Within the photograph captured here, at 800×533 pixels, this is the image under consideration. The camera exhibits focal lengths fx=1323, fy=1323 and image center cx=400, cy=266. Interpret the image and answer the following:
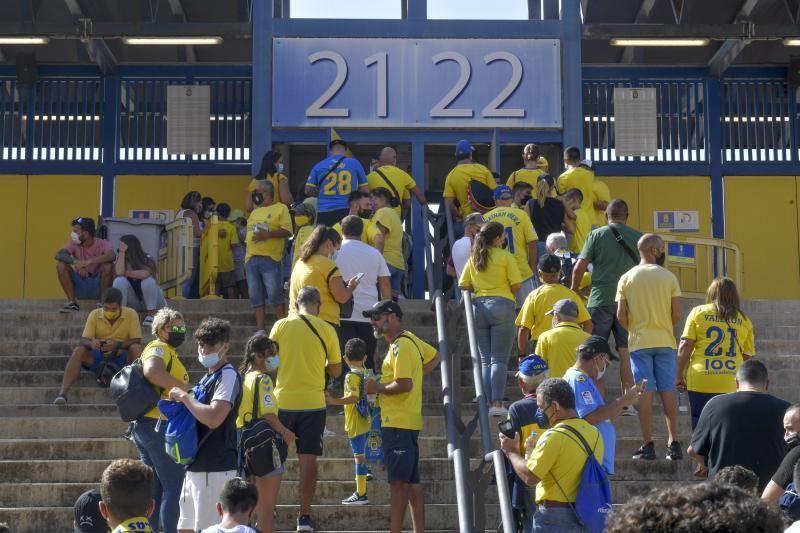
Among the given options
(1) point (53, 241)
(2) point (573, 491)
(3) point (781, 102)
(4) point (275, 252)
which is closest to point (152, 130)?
(1) point (53, 241)

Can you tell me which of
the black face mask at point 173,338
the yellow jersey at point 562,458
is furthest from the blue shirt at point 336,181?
the yellow jersey at point 562,458

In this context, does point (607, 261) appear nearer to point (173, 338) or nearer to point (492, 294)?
point (492, 294)

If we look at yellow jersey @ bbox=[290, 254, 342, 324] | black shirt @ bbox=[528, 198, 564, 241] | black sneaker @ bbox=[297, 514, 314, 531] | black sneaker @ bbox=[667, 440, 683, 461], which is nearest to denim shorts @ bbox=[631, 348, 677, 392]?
black sneaker @ bbox=[667, 440, 683, 461]

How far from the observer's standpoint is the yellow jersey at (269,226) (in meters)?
12.0

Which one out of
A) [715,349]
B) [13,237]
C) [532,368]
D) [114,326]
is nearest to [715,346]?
[715,349]

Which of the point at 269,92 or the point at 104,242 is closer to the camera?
the point at 104,242

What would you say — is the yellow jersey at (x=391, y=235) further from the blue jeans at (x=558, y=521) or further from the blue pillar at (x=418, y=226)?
the blue jeans at (x=558, y=521)

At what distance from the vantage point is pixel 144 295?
486 inches

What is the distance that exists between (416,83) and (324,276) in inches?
266

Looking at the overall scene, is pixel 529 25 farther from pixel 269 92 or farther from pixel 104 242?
pixel 104 242

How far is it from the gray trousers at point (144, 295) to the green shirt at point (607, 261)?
166 inches

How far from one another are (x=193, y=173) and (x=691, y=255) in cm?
701

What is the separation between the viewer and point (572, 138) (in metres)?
16.2

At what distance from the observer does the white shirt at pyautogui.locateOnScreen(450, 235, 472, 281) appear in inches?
447
